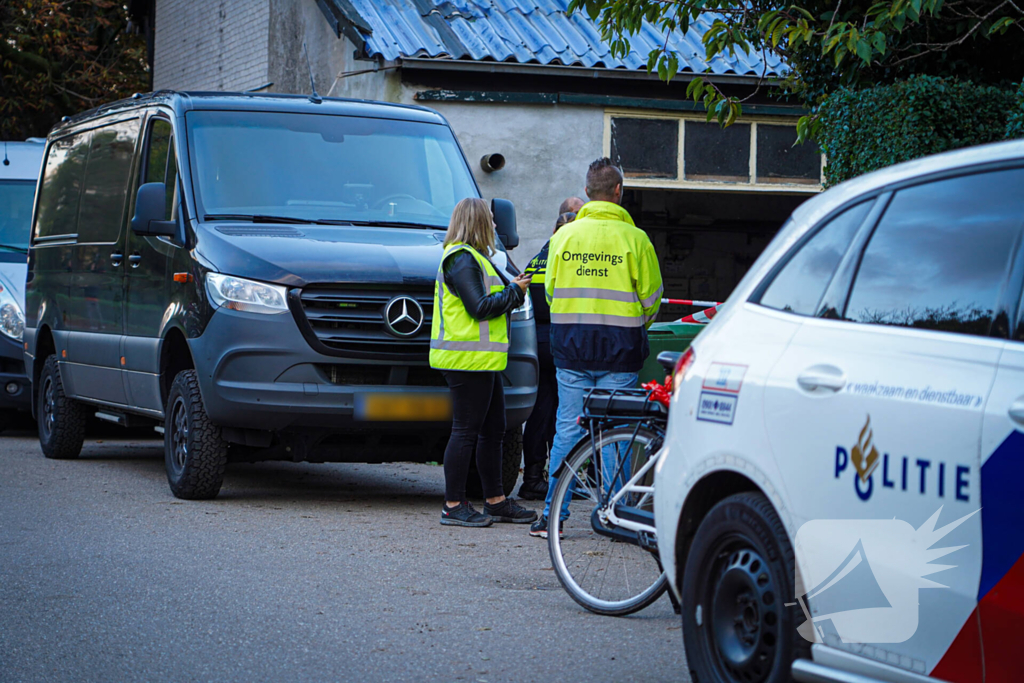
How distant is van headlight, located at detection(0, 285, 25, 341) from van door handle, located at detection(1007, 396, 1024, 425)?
10.8 m

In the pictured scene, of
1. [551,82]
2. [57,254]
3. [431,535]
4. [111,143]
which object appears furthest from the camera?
[551,82]

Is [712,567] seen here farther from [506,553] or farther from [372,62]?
[372,62]

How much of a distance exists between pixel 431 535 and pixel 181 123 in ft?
10.7

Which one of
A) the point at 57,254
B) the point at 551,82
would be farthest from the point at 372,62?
the point at 57,254

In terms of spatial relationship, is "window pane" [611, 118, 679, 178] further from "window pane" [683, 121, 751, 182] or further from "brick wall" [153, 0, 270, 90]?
"brick wall" [153, 0, 270, 90]

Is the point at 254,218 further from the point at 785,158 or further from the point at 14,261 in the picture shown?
the point at 785,158

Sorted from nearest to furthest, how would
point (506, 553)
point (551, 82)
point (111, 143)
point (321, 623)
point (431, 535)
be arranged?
point (321, 623), point (506, 553), point (431, 535), point (111, 143), point (551, 82)

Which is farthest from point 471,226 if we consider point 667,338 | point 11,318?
point 11,318

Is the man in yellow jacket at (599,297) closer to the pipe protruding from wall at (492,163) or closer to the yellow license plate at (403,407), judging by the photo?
the yellow license plate at (403,407)

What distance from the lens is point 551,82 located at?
16984mm

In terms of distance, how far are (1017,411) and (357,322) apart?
209 inches

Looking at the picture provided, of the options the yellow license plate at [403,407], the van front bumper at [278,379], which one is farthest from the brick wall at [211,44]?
the yellow license plate at [403,407]

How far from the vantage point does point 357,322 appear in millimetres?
8031

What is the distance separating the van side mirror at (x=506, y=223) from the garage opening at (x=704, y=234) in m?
13.9
